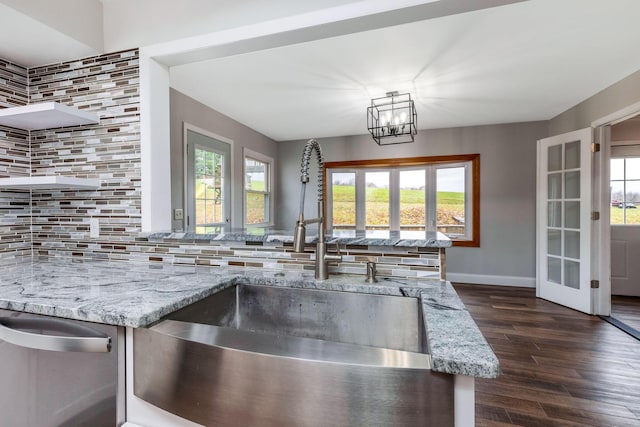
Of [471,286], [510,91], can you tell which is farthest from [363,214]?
[510,91]

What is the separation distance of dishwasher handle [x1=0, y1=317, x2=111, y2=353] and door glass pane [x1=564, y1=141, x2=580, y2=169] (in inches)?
168

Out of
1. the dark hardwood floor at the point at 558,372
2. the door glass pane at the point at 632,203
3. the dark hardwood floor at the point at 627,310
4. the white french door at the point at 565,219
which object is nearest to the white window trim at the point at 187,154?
the dark hardwood floor at the point at 558,372

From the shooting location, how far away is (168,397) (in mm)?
757

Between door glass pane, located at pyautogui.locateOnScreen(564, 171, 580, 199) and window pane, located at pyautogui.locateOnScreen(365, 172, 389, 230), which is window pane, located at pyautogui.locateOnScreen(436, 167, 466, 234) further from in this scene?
door glass pane, located at pyautogui.locateOnScreen(564, 171, 580, 199)

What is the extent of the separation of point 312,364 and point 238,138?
3.75 meters

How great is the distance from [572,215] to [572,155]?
661mm

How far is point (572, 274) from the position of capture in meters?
3.36

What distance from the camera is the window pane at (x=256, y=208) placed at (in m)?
4.33

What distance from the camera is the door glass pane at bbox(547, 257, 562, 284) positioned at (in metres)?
3.52

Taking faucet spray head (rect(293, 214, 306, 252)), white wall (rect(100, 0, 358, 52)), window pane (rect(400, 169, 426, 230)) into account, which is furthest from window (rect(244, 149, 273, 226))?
faucet spray head (rect(293, 214, 306, 252))

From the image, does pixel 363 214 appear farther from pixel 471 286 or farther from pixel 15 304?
pixel 15 304

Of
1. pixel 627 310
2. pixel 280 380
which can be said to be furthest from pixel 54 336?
pixel 627 310

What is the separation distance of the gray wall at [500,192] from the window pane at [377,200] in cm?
56

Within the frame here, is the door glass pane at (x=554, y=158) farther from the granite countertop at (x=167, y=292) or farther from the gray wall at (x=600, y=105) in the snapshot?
the granite countertop at (x=167, y=292)
